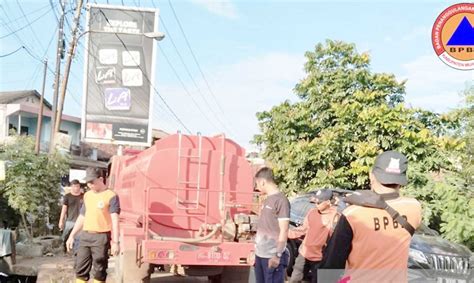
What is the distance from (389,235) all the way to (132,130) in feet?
57.4

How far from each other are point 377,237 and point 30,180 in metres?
11.7

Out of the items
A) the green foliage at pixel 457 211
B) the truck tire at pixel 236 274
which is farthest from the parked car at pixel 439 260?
the truck tire at pixel 236 274

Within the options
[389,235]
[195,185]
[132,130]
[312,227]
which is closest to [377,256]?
[389,235]

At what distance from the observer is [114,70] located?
19.7 metres

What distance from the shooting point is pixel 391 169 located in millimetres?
2809

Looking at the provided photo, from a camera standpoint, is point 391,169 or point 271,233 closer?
point 391,169

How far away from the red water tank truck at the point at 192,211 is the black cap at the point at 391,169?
460 centimetres

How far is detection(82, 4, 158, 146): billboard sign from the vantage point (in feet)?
63.1

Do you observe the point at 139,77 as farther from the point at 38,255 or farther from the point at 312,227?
the point at 312,227

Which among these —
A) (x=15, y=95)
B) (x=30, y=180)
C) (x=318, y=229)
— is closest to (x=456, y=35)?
(x=318, y=229)

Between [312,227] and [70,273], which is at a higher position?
[312,227]

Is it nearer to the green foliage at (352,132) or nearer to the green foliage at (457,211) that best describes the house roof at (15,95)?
the green foliage at (352,132)

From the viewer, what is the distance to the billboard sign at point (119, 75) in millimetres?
19234

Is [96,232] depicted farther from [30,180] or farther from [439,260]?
[30,180]
